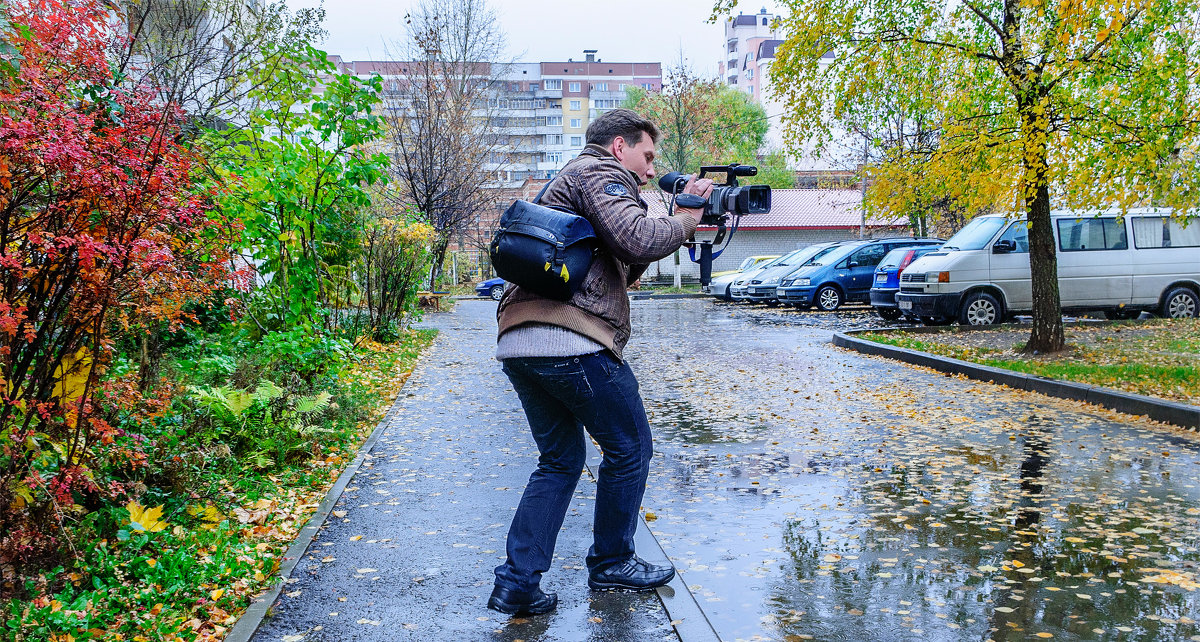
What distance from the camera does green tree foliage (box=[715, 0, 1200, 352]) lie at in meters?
10.7

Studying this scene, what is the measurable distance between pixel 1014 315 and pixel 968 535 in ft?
45.5

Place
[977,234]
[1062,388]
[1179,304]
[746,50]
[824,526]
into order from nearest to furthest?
[824,526] < [1062,388] < [977,234] < [1179,304] < [746,50]

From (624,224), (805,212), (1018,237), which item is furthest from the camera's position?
(805,212)

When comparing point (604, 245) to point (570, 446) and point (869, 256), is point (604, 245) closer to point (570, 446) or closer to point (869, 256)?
point (570, 446)

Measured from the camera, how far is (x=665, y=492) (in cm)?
624

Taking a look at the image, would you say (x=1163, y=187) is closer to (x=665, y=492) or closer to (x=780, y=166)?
(x=665, y=492)

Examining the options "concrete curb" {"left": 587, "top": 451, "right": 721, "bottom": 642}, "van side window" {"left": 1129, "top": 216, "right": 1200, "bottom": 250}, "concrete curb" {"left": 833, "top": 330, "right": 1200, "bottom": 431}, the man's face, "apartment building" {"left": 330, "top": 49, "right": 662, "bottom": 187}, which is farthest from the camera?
"apartment building" {"left": 330, "top": 49, "right": 662, "bottom": 187}

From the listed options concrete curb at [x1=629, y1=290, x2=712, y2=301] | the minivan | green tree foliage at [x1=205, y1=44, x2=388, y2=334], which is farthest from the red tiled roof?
green tree foliage at [x1=205, y1=44, x2=388, y2=334]

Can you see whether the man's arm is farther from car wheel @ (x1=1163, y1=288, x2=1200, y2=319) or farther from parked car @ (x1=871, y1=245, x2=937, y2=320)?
car wheel @ (x1=1163, y1=288, x2=1200, y2=319)

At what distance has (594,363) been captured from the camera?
3.80 m

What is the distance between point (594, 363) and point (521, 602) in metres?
1.04

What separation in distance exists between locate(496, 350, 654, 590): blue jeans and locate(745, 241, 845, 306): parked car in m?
23.3

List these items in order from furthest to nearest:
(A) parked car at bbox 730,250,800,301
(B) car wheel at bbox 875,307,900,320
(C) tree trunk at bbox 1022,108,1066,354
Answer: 1. (A) parked car at bbox 730,250,800,301
2. (B) car wheel at bbox 875,307,900,320
3. (C) tree trunk at bbox 1022,108,1066,354

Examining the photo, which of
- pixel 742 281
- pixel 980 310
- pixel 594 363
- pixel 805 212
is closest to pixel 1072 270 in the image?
pixel 980 310
